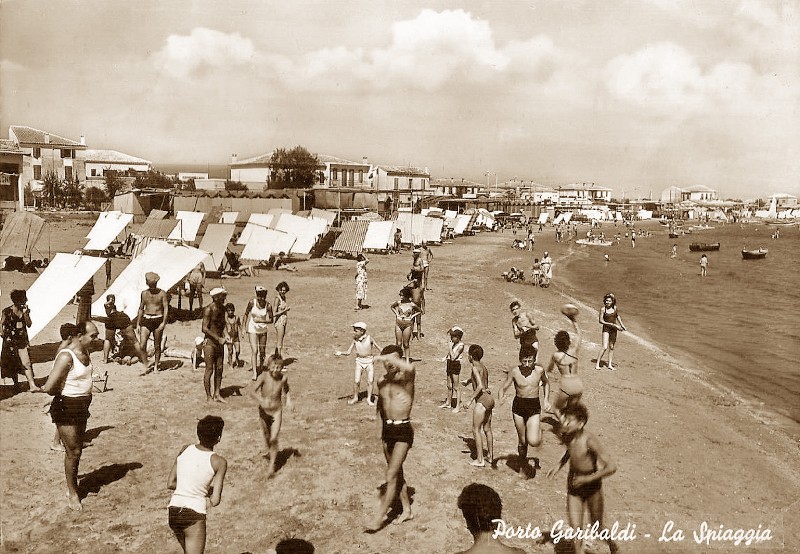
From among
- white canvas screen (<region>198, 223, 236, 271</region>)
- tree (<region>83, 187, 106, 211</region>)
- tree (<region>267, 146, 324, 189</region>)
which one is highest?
tree (<region>267, 146, 324, 189</region>)

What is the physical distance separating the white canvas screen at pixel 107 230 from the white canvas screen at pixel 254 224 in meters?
4.73

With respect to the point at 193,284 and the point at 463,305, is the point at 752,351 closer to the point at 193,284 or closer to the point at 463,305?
the point at 463,305

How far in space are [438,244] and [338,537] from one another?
40565 mm

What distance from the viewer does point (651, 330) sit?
20.5 meters

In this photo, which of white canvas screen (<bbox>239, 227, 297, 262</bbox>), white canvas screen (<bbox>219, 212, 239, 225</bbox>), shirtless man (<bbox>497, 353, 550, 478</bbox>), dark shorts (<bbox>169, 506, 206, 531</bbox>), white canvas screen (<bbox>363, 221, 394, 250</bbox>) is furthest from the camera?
white canvas screen (<bbox>219, 212, 239, 225</bbox>)

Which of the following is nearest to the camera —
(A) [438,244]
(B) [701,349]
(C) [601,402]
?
(C) [601,402]

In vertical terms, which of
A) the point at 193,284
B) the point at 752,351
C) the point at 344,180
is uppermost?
the point at 344,180

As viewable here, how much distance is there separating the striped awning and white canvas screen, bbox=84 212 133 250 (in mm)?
11320

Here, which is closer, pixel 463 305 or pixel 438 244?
pixel 463 305

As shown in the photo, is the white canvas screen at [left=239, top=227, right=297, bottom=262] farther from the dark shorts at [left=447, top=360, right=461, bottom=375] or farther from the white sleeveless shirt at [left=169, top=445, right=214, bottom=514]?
the white sleeveless shirt at [left=169, top=445, right=214, bottom=514]

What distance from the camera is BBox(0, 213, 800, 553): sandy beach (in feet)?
19.8

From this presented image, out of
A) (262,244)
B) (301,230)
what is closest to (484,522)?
(262,244)

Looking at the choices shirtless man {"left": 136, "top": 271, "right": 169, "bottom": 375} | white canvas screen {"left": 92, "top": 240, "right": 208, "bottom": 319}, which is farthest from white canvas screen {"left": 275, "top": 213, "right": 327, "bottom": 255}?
shirtless man {"left": 136, "top": 271, "right": 169, "bottom": 375}

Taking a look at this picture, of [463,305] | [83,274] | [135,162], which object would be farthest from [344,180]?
[83,274]
